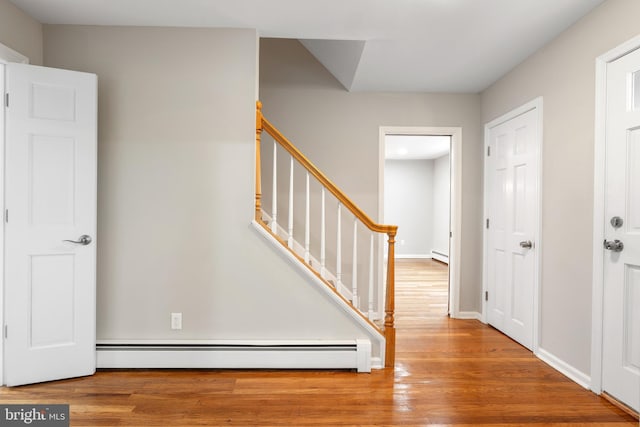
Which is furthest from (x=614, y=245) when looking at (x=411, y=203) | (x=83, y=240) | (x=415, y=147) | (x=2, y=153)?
(x=411, y=203)

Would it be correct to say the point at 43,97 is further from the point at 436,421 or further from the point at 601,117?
the point at 601,117

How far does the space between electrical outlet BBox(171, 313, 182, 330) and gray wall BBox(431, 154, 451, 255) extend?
695cm

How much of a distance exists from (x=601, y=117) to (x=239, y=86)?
2.41 meters

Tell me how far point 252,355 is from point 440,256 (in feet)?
22.7

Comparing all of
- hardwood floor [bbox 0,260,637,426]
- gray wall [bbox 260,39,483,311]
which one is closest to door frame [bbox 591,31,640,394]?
hardwood floor [bbox 0,260,637,426]

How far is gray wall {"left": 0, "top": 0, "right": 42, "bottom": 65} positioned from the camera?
2429 millimetres

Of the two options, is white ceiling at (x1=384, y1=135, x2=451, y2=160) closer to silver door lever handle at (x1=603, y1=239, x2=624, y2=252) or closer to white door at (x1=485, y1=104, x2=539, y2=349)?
white door at (x1=485, y1=104, x2=539, y2=349)

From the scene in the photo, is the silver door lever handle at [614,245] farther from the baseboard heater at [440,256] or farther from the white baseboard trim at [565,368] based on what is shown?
the baseboard heater at [440,256]

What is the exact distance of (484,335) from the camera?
3.62 meters

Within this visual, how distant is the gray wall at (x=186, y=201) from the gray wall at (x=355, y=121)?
1204mm

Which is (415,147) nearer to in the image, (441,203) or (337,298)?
(441,203)

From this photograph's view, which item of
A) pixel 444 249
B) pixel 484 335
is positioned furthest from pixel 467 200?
pixel 444 249

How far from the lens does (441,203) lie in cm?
914

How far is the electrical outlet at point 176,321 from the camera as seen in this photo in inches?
110
